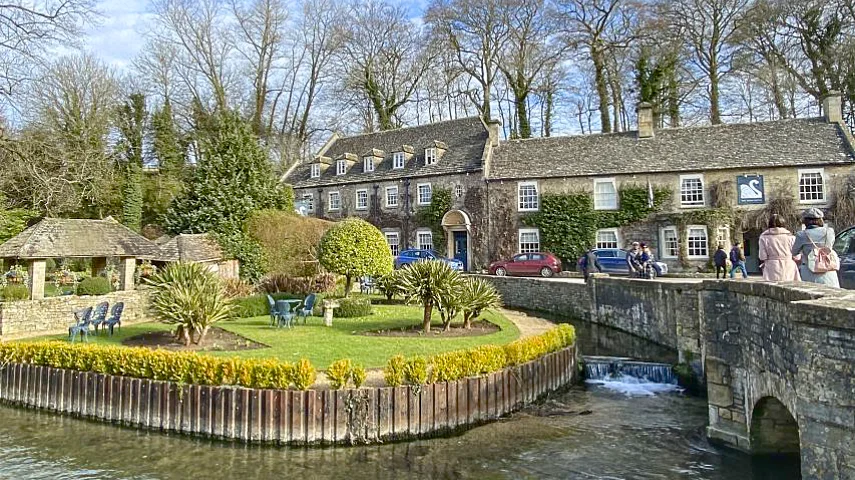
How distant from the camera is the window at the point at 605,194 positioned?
96.9 feet

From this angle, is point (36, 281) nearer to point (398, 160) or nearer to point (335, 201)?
point (335, 201)

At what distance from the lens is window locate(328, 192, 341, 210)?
3781cm

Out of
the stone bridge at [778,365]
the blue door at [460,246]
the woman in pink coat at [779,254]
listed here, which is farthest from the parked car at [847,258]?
the blue door at [460,246]

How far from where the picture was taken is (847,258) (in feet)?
39.4

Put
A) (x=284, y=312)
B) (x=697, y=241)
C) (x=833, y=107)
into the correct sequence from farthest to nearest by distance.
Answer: (x=697, y=241) < (x=833, y=107) < (x=284, y=312)

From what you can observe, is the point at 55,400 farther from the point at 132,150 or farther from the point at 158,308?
the point at 132,150

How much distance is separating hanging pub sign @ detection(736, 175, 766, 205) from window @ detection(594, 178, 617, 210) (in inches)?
230

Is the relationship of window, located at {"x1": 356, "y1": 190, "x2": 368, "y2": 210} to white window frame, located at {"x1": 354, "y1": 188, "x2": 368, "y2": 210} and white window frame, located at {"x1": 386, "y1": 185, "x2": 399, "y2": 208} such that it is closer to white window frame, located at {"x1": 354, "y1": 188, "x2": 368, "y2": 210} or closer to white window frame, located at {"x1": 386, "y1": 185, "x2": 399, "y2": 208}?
white window frame, located at {"x1": 354, "y1": 188, "x2": 368, "y2": 210}

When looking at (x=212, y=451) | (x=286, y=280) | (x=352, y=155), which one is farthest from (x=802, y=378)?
(x=352, y=155)

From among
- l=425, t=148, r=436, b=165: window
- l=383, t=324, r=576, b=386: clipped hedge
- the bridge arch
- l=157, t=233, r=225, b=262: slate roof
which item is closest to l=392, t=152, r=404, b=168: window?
l=425, t=148, r=436, b=165: window

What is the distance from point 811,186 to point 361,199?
2514 cm

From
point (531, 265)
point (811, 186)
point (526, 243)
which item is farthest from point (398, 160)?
point (811, 186)

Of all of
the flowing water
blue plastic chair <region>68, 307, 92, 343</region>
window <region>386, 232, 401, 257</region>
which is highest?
window <region>386, 232, 401, 257</region>

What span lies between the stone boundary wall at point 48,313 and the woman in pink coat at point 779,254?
51.0 feet
